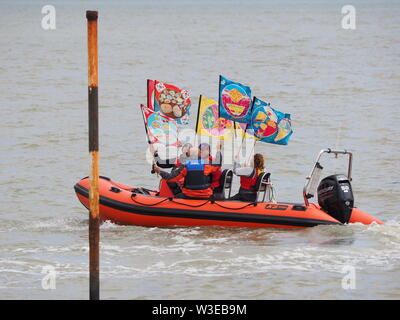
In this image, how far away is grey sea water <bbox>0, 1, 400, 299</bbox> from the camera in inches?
505

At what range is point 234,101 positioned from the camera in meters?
15.2

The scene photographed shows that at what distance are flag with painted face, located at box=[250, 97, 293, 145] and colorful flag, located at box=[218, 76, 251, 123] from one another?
129 millimetres

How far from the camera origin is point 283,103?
3184cm

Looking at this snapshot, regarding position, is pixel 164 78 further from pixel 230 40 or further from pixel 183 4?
pixel 183 4

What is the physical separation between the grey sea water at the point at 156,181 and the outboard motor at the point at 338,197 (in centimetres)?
22

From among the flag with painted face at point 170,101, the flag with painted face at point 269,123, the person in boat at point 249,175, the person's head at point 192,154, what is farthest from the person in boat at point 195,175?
the flag with painted face at point 170,101

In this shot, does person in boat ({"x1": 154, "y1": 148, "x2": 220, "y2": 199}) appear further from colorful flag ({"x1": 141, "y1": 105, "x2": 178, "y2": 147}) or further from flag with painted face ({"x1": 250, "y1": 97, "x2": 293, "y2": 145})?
flag with painted face ({"x1": 250, "y1": 97, "x2": 293, "y2": 145})

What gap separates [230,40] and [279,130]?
4788cm

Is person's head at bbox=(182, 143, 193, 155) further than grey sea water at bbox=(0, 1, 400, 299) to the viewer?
Yes

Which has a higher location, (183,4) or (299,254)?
(183,4)

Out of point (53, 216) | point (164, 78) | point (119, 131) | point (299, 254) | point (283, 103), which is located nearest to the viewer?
point (299, 254)

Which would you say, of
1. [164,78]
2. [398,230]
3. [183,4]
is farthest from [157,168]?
[183,4]

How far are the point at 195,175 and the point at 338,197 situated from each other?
85.9 inches

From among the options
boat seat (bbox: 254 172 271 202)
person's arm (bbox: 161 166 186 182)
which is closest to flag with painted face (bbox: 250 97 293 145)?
boat seat (bbox: 254 172 271 202)
